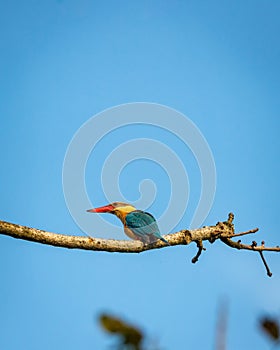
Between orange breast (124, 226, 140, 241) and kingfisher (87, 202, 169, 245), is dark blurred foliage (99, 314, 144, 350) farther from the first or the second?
orange breast (124, 226, 140, 241)

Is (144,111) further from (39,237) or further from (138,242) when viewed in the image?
(39,237)

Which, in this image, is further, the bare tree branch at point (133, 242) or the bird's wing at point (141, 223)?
the bird's wing at point (141, 223)

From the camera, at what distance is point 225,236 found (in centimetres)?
523

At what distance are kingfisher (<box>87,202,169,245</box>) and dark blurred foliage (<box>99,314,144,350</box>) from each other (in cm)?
413

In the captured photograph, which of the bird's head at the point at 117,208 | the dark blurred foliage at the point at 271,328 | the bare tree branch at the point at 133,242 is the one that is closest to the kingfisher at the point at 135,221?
the bird's head at the point at 117,208

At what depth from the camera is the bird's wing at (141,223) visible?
5430mm

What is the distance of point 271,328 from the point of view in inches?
39.5

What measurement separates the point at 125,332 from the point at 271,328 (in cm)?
28

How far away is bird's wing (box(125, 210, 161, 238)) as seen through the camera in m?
5.43

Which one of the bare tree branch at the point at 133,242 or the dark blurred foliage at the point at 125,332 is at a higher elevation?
the bare tree branch at the point at 133,242

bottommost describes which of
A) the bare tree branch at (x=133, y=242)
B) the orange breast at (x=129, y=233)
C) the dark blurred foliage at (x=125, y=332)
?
the dark blurred foliage at (x=125, y=332)

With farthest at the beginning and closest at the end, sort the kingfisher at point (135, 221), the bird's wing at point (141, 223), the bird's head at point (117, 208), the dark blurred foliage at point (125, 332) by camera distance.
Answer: the bird's head at point (117, 208) → the bird's wing at point (141, 223) → the kingfisher at point (135, 221) → the dark blurred foliage at point (125, 332)

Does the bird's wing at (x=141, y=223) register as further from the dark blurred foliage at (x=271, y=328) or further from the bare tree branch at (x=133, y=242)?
the dark blurred foliage at (x=271, y=328)

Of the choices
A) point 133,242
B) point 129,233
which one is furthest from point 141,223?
point 133,242
